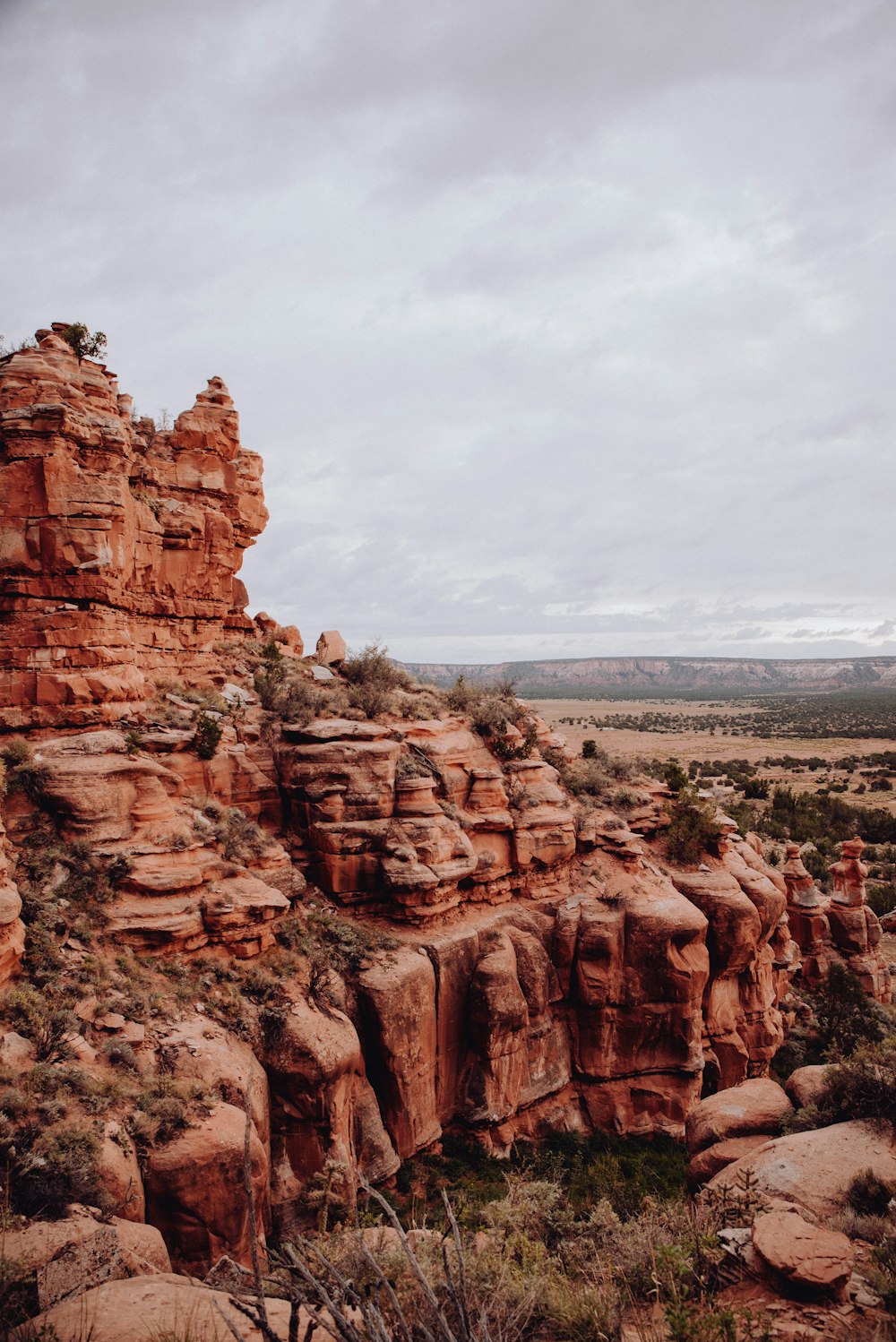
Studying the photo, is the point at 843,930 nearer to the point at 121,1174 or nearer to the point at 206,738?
the point at 206,738

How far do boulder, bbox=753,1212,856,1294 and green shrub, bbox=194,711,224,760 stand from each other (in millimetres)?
14228

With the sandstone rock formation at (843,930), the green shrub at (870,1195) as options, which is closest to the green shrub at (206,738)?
the green shrub at (870,1195)

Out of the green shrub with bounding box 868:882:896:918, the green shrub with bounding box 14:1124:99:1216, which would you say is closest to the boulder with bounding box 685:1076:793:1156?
the green shrub with bounding box 14:1124:99:1216

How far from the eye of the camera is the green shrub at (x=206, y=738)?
17000 millimetres

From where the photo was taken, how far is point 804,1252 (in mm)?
6559

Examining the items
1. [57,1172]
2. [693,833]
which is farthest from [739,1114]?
[693,833]

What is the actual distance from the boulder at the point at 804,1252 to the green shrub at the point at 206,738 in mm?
14228

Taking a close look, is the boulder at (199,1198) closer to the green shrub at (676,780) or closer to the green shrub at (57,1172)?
the green shrub at (57,1172)

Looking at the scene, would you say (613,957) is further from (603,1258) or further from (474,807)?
(603,1258)

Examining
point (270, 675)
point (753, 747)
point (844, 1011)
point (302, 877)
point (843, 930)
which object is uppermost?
point (270, 675)

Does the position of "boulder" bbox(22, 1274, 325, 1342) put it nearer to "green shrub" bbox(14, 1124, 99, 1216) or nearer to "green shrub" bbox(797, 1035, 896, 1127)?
"green shrub" bbox(14, 1124, 99, 1216)

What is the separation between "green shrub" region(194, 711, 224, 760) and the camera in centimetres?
1700

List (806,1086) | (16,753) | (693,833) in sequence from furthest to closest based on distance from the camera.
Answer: (693,833) → (16,753) → (806,1086)

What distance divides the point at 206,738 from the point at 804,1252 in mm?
14790
